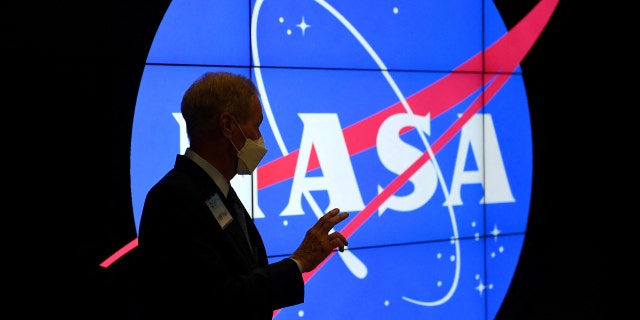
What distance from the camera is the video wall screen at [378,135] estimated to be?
3627mm

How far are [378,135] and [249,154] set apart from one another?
1882 mm

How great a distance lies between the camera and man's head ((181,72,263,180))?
87.2 inches

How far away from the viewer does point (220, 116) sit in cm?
221

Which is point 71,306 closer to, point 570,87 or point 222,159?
point 222,159

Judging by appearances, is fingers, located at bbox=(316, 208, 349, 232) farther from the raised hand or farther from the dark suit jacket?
the dark suit jacket

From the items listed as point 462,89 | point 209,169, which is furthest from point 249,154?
point 462,89

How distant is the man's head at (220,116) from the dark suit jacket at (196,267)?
10cm

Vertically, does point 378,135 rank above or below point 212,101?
above

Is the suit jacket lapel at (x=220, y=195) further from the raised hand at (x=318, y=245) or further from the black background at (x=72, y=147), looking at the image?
the black background at (x=72, y=147)

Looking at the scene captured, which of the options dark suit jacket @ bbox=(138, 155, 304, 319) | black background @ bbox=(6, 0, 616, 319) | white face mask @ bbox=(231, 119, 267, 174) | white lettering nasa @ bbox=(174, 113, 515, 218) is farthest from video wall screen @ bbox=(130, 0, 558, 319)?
dark suit jacket @ bbox=(138, 155, 304, 319)

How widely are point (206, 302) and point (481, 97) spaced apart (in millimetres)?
2858

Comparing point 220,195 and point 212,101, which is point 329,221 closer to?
point 220,195

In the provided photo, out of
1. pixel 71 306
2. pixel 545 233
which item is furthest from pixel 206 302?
pixel 545 233

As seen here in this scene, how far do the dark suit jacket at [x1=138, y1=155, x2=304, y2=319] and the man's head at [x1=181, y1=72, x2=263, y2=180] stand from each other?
99 millimetres
